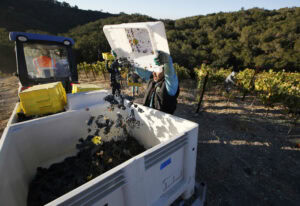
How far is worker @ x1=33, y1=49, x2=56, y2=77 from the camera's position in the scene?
327 cm

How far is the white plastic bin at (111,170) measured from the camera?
3.02 ft

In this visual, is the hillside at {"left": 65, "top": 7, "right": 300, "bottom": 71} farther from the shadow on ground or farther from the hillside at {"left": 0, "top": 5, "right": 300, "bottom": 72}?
the shadow on ground

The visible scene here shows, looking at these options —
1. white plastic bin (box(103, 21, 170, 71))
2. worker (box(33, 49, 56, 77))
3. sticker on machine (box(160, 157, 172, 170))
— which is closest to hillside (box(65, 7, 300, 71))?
worker (box(33, 49, 56, 77))

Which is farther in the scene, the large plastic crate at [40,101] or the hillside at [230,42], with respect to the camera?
the hillside at [230,42]

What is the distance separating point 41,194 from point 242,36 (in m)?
37.3

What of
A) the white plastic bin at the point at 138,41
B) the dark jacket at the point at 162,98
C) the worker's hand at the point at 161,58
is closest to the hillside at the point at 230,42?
the white plastic bin at the point at 138,41

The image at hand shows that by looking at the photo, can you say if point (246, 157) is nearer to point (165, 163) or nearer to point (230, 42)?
point (165, 163)

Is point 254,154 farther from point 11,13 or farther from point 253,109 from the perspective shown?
point 11,13

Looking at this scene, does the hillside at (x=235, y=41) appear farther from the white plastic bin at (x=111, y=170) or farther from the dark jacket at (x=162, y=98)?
the white plastic bin at (x=111, y=170)

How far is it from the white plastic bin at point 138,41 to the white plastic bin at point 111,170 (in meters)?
0.70

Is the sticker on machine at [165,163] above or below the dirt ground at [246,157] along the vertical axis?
above

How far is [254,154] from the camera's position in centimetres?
315

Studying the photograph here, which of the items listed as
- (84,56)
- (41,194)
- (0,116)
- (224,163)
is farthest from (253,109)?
(84,56)

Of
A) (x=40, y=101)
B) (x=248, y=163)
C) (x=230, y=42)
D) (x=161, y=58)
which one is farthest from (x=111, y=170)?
(x=230, y=42)
